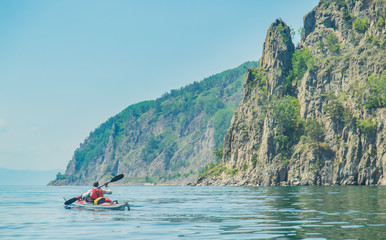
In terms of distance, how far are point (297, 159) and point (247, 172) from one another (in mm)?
20783

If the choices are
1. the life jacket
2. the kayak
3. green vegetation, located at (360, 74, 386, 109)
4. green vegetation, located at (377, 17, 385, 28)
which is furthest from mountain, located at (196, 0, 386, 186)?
the kayak

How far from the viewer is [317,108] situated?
458ft

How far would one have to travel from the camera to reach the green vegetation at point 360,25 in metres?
150

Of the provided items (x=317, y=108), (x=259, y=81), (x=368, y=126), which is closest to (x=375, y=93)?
(x=368, y=126)

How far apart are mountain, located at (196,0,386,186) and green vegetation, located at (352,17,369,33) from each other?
0.34 meters

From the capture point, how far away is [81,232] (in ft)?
72.9

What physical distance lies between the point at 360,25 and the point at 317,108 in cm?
3492

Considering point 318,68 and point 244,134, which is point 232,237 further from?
point 244,134

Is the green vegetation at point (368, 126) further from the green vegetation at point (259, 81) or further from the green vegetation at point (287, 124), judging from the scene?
the green vegetation at point (259, 81)

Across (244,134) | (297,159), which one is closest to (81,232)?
(297,159)

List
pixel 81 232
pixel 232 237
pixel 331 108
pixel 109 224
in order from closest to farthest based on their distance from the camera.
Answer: pixel 232 237 < pixel 81 232 < pixel 109 224 < pixel 331 108

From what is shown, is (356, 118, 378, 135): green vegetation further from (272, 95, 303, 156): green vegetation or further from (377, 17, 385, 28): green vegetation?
(377, 17, 385, 28): green vegetation

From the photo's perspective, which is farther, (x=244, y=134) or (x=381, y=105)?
(x=244, y=134)

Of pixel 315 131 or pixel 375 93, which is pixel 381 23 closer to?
A: pixel 375 93
